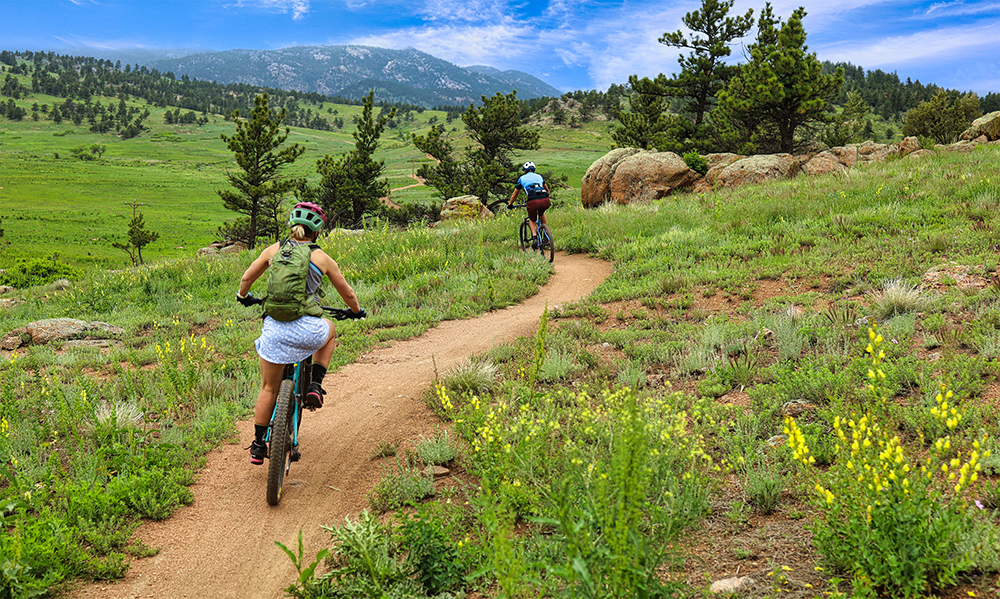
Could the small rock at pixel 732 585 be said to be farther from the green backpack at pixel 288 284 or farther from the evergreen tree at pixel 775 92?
the evergreen tree at pixel 775 92

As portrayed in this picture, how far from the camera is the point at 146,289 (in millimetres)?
14484

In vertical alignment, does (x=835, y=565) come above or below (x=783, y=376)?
below

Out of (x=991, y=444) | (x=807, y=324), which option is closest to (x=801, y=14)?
(x=807, y=324)

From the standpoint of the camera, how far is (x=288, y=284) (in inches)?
179

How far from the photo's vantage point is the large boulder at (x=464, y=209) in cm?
2875

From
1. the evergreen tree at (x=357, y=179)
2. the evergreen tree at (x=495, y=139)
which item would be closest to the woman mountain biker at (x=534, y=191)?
the evergreen tree at (x=495, y=139)

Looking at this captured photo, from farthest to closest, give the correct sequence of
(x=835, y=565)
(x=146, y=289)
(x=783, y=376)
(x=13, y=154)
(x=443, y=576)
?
(x=13, y=154) < (x=146, y=289) < (x=783, y=376) < (x=443, y=576) < (x=835, y=565)

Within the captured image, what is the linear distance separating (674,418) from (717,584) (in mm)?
1077

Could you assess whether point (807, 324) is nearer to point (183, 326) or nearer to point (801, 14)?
point (183, 326)

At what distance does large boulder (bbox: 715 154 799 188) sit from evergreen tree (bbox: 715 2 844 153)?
21.4 feet

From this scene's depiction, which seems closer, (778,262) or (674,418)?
(674,418)

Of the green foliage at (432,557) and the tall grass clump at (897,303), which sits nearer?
the green foliage at (432,557)

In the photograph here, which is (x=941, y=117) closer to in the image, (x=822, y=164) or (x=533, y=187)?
(x=822, y=164)

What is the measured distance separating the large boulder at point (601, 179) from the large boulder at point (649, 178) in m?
0.65
